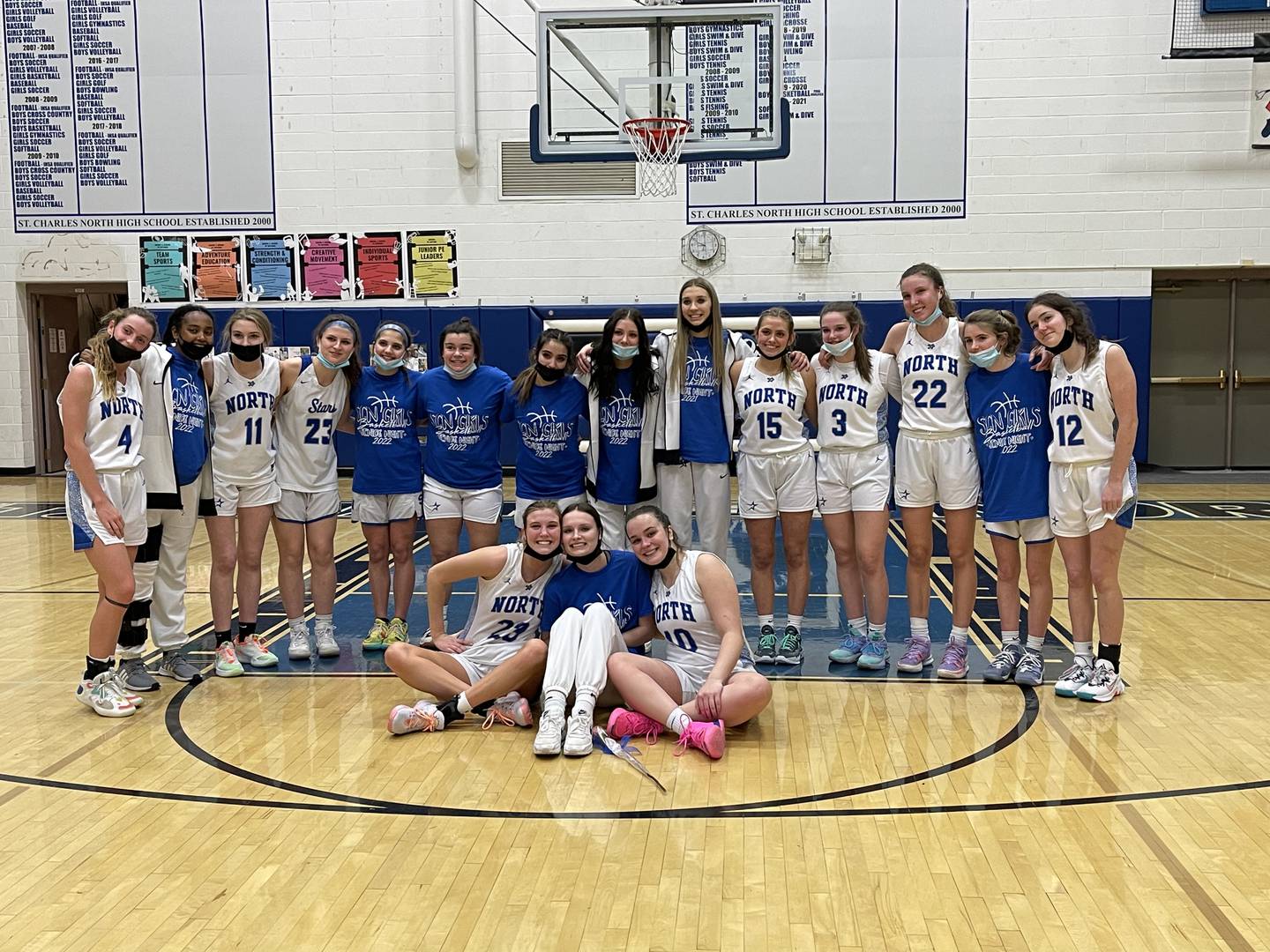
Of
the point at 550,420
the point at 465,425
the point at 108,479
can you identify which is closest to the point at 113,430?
the point at 108,479

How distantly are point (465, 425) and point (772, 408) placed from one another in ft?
4.98

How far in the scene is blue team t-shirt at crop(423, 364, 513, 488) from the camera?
18.6 feet

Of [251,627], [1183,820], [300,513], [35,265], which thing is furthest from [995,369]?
[35,265]

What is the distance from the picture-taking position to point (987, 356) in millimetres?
5090

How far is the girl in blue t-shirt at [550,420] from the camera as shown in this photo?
5.55 m

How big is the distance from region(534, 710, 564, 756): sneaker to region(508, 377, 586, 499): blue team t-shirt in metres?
1.54

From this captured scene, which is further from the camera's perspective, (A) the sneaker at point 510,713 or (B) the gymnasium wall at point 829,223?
(B) the gymnasium wall at point 829,223

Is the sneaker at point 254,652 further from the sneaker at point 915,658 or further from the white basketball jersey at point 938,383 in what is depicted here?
the white basketball jersey at point 938,383

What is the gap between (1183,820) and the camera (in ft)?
12.0

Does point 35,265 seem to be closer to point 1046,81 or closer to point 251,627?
point 251,627

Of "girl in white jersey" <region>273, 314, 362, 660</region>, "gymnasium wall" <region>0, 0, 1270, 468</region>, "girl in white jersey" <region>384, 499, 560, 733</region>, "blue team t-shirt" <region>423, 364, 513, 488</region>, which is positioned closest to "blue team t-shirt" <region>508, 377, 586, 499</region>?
"blue team t-shirt" <region>423, 364, 513, 488</region>

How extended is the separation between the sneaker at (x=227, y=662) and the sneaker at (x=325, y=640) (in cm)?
41

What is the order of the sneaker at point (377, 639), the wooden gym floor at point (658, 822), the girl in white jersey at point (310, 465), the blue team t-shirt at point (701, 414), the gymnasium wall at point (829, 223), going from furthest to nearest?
the gymnasium wall at point (829, 223) < the sneaker at point (377, 639) < the girl in white jersey at point (310, 465) < the blue team t-shirt at point (701, 414) < the wooden gym floor at point (658, 822)

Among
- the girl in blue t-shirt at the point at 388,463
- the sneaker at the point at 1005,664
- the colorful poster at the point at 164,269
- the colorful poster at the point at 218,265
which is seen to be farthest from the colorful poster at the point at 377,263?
the sneaker at the point at 1005,664
